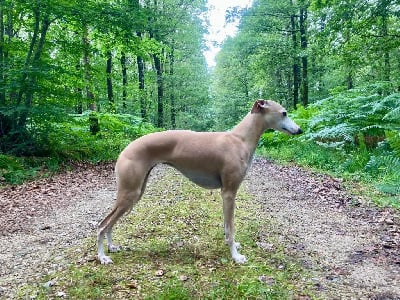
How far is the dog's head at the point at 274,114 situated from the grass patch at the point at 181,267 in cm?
149

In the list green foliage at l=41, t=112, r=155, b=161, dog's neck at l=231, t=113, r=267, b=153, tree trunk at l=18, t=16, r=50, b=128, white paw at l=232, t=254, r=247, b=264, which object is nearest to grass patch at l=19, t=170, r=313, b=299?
white paw at l=232, t=254, r=247, b=264

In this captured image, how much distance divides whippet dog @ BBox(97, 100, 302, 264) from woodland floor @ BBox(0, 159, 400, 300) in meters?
0.77

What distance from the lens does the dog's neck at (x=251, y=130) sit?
4.30m

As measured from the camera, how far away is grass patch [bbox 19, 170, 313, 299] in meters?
3.28

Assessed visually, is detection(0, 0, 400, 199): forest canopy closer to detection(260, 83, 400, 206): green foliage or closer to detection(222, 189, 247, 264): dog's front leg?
detection(260, 83, 400, 206): green foliage

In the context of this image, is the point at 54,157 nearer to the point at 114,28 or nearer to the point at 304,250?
the point at 114,28

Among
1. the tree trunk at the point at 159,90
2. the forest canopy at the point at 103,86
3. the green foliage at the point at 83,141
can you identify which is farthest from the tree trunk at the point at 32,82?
the tree trunk at the point at 159,90

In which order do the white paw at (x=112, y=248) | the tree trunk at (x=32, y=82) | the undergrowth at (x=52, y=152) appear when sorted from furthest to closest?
the tree trunk at (x=32, y=82) < the undergrowth at (x=52, y=152) < the white paw at (x=112, y=248)

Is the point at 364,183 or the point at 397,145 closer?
the point at 397,145

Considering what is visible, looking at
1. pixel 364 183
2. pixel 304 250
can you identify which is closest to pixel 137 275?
pixel 304 250

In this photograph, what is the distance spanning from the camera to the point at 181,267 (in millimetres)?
3846

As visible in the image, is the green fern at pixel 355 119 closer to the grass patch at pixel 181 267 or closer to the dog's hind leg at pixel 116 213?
the grass patch at pixel 181 267

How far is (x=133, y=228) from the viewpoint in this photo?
5.16m

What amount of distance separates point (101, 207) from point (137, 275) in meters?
3.25
